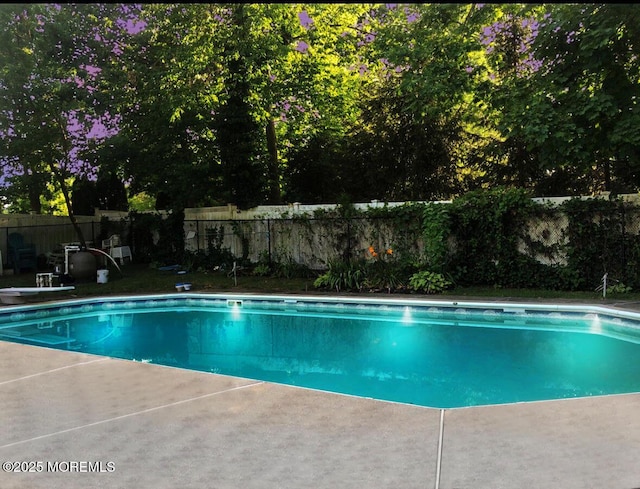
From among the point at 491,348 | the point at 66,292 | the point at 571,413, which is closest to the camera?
the point at 571,413

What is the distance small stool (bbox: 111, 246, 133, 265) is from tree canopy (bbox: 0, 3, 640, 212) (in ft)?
7.80

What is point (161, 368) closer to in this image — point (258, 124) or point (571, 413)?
point (571, 413)

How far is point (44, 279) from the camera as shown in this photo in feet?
41.5

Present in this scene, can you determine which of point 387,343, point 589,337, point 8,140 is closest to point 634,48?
point 589,337

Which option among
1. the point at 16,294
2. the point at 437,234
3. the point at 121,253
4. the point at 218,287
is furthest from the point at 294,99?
the point at 16,294

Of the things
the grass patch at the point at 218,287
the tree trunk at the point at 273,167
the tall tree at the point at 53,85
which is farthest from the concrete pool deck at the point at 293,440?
the tree trunk at the point at 273,167

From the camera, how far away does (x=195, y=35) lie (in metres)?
15.0

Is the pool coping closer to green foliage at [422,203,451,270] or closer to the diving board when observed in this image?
the diving board

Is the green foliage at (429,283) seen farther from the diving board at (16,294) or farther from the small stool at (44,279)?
the small stool at (44,279)

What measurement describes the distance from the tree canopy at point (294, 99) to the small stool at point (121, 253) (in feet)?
7.80

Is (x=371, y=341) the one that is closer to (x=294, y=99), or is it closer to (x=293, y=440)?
(x=293, y=440)

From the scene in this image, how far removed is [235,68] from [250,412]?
13.1 meters

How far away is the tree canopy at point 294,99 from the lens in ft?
36.1

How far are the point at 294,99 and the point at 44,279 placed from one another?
30.9 feet
